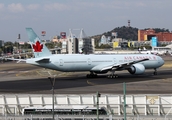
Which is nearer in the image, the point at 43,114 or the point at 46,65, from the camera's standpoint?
the point at 43,114

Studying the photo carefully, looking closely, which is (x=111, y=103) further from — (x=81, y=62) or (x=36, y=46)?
(x=36, y=46)

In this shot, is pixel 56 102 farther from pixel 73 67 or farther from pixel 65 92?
pixel 73 67

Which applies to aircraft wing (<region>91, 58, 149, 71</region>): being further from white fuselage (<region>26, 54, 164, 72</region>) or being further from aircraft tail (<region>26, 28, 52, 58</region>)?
aircraft tail (<region>26, 28, 52, 58</region>)

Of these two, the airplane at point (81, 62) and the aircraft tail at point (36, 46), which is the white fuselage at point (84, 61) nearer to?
the airplane at point (81, 62)

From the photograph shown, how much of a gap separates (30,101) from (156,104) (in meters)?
11.7

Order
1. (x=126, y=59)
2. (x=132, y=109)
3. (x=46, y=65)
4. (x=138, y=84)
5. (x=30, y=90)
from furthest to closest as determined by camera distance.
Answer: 1. (x=126, y=59)
2. (x=46, y=65)
3. (x=138, y=84)
4. (x=30, y=90)
5. (x=132, y=109)

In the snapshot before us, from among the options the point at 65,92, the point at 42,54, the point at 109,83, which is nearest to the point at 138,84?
the point at 109,83

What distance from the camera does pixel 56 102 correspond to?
35500 mm

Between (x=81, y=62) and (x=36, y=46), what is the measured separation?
8.49 meters

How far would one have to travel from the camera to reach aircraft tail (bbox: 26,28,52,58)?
66062 mm

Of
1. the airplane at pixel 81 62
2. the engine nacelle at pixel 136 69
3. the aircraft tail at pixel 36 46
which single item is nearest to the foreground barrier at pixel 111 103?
the airplane at pixel 81 62

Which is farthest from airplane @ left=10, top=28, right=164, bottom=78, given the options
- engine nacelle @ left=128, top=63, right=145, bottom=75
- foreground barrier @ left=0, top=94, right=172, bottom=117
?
foreground barrier @ left=0, top=94, right=172, bottom=117

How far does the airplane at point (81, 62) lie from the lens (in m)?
64.6

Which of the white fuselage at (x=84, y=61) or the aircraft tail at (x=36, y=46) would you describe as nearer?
the white fuselage at (x=84, y=61)
